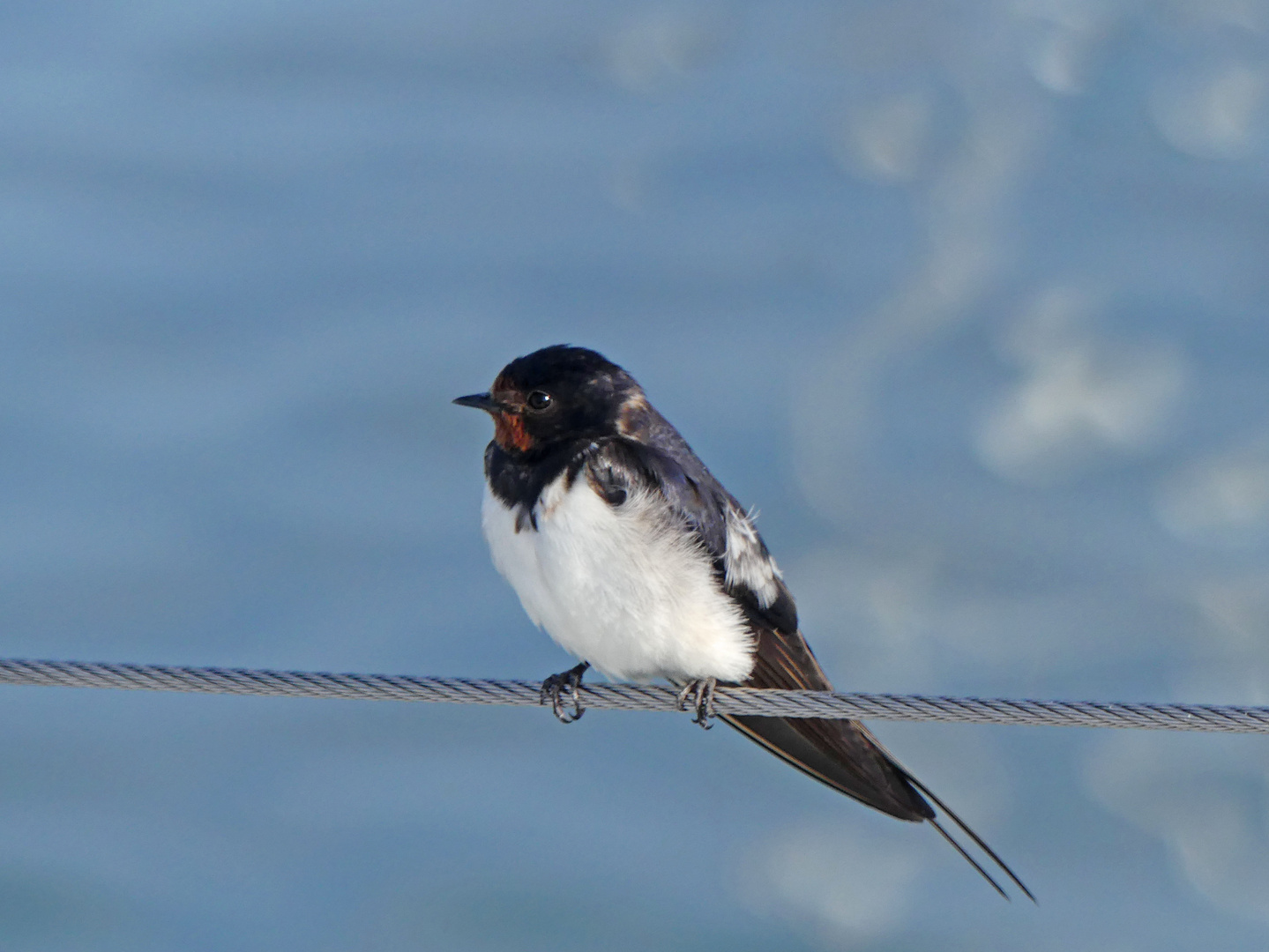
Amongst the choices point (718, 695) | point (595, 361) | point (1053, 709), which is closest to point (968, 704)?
point (1053, 709)

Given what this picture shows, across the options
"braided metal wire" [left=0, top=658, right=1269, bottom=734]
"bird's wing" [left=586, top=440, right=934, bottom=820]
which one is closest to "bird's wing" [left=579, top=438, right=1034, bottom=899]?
"bird's wing" [left=586, top=440, right=934, bottom=820]

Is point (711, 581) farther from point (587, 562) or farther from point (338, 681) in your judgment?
point (338, 681)

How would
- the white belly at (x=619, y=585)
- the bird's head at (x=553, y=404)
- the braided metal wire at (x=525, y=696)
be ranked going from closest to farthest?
the braided metal wire at (x=525, y=696) → the white belly at (x=619, y=585) → the bird's head at (x=553, y=404)

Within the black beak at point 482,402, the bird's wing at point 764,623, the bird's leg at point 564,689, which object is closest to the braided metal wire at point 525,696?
the bird's leg at point 564,689

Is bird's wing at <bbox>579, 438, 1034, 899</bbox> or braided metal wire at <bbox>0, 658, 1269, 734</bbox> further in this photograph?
bird's wing at <bbox>579, 438, 1034, 899</bbox>

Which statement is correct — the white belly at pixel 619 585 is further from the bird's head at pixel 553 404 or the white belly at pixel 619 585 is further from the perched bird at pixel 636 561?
the bird's head at pixel 553 404

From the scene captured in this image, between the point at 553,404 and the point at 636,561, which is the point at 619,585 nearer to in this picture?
the point at 636,561

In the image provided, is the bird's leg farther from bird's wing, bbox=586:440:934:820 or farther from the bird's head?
the bird's head

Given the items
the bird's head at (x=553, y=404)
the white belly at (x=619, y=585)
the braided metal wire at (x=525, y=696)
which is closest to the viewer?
the braided metal wire at (x=525, y=696)
